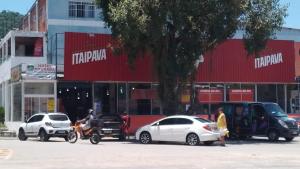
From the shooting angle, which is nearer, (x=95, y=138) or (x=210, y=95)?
(x=95, y=138)

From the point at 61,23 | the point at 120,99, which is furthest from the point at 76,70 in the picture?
the point at 61,23

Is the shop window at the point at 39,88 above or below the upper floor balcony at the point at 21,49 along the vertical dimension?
below

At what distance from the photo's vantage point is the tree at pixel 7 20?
11206 centimetres

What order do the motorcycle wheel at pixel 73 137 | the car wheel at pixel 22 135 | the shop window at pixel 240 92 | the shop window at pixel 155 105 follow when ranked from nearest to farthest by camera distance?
the motorcycle wheel at pixel 73 137 < the car wheel at pixel 22 135 < the shop window at pixel 155 105 < the shop window at pixel 240 92

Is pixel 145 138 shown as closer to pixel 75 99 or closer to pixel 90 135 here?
pixel 90 135

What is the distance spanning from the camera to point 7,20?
387ft

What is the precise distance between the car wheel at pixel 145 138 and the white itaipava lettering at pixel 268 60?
16.0m

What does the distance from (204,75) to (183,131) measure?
13916 mm

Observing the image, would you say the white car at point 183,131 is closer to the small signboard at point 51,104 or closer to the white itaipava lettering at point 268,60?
the small signboard at point 51,104

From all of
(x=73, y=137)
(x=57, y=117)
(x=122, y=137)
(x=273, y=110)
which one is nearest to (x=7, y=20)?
(x=57, y=117)

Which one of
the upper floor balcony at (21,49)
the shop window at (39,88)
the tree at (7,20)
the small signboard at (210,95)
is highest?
the tree at (7,20)

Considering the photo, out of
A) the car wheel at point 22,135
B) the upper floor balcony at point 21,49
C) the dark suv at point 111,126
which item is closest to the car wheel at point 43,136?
the car wheel at point 22,135

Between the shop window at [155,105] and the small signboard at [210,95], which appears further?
the small signboard at [210,95]

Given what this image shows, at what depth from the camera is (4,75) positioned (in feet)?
163
